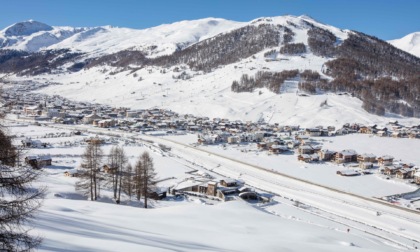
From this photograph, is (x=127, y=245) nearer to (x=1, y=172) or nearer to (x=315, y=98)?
(x=1, y=172)

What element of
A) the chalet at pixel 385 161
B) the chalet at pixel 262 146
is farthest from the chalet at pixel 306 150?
the chalet at pixel 385 161

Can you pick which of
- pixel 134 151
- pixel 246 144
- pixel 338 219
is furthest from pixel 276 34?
pixel 338 219

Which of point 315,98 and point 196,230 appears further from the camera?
point 315,98

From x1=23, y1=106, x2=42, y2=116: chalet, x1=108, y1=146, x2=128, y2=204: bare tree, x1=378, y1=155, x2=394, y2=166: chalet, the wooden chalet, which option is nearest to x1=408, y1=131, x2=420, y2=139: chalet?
x1=378, y1=155, x2=394, y2=166: chalet

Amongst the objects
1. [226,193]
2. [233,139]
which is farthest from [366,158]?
[226,193]

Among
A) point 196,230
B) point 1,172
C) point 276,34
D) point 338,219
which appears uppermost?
point 276,34

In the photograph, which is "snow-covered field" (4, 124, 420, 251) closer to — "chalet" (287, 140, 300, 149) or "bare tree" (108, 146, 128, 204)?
"bare tree" (108, 146, 128, 204)

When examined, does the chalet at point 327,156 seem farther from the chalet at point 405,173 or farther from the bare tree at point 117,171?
the bare tree at point 117,171
